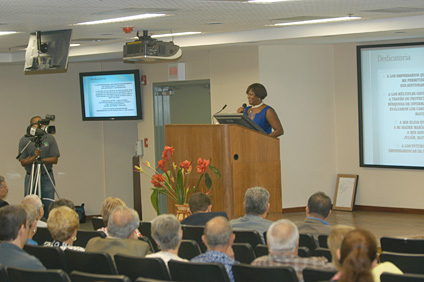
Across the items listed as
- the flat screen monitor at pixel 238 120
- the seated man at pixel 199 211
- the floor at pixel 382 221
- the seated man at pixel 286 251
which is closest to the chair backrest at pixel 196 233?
the seated man at pixel 199 211

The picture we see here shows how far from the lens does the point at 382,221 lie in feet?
30.7

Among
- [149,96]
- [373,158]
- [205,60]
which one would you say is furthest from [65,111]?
[373,158]

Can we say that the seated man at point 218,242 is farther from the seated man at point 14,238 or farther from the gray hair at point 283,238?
the seated man at point 14,238

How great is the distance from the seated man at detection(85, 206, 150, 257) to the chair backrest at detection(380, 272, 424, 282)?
5.49ft

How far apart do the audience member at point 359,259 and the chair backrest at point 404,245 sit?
1.20 m

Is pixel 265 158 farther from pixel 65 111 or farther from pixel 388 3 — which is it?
pixel 65 111

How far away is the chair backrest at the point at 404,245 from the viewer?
Result: 4562 mm

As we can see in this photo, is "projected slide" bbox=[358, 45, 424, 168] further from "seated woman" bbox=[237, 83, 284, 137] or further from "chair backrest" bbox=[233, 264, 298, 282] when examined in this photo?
"chair backrest" bbox=[233, 264, 298, 282]

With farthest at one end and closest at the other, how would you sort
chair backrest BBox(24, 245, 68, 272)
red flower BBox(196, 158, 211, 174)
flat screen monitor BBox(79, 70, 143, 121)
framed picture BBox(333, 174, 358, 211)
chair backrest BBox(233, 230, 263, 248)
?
flat screen monitor BBox(79, 70, 143, 121) < framed picture BBox(333, 174, 358, 211) < red flower BBox(196, 158, 211, 174) < chair backrest BBox(233, 230, 263, 248) < chair backrest BBox(24, 245, 68, 272)

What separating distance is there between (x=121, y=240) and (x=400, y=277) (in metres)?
1.89

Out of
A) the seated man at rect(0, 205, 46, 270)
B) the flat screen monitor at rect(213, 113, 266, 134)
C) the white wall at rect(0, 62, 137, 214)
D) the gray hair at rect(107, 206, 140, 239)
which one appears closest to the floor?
the flat screen monitor at rect(213, 113, 266, 134)

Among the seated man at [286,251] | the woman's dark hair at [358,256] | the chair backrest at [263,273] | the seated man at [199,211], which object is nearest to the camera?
the woman's dark hair at [358,256]

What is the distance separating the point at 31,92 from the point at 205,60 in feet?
11.3

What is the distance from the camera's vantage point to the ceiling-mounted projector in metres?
7.80
